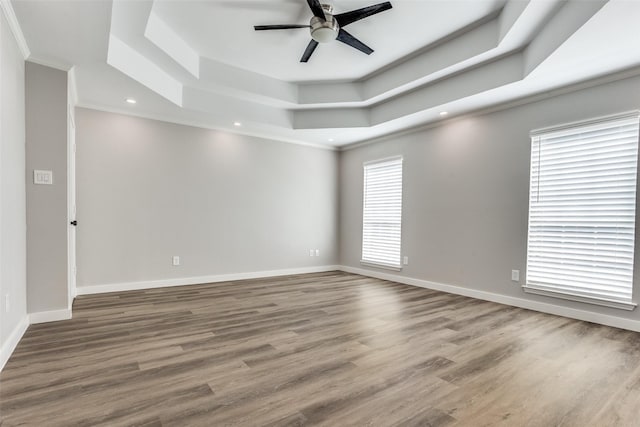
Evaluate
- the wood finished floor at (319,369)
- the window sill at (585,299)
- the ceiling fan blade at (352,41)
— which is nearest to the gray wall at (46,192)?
the wood finished floor at (319,369)

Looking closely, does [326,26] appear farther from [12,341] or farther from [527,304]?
[527,304]

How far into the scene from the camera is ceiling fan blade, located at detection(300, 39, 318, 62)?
3.23 m

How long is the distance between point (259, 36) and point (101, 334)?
3.22m

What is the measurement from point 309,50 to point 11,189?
286cm

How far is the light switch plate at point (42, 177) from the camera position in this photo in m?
2.95

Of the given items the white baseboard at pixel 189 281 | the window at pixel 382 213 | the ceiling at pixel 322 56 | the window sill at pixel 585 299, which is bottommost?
the white baseboard at pixel 189 281

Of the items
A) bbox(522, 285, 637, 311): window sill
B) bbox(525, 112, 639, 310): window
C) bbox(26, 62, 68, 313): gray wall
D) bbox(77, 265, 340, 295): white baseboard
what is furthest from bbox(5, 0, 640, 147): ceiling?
bbox(77, 265, 340, 295): white baseboard

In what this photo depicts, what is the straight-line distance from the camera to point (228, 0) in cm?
282

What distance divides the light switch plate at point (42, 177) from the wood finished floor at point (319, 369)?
1329 millimetres

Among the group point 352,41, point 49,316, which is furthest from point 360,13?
point 49,316

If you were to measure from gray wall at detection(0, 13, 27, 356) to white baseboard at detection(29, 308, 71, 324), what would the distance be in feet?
0.43

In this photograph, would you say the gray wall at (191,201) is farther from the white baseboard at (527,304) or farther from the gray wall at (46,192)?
the white baseboard at (527,304)

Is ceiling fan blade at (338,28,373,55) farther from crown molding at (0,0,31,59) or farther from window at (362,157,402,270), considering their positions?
crown molding at (0,0,31,59)

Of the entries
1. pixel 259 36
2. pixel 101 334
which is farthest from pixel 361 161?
pixel 101 334
